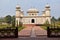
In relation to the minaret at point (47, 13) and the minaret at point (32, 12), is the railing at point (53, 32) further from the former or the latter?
the minaret at point (32, 12)

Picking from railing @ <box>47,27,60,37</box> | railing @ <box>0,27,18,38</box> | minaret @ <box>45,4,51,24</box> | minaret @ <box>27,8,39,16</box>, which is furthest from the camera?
minaret @ <box>27,8,39,16</box>

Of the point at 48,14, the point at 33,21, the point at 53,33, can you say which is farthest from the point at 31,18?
the point at 53,33

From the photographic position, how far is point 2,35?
11484 mm

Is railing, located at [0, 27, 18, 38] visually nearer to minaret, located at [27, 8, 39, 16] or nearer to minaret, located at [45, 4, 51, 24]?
minaret, located at [45, 4, 51, 24]

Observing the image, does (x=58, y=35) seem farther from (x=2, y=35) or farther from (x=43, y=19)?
(x=43, y=19)

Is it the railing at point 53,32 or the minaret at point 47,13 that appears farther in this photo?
the minaret at point 47,13

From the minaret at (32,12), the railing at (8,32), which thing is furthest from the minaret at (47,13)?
the railing at (8,32)

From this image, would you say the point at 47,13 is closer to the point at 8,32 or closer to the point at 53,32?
the point at 53,32

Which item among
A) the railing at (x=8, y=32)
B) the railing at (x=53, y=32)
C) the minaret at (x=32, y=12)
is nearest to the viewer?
the railing at (x=8, y=32)

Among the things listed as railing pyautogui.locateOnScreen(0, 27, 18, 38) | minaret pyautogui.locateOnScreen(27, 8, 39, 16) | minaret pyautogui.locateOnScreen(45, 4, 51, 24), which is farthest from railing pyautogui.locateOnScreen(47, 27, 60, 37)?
minaret pyautogui.locateOnScreen(27, 8, 39, 16)

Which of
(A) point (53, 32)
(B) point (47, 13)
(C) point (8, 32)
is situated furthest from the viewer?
(B) point (47, 13)

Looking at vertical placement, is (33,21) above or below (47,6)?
below

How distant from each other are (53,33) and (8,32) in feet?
8.69

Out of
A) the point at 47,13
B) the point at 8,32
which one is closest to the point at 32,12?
the point at 47,13
